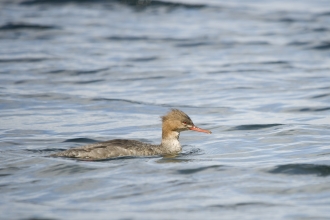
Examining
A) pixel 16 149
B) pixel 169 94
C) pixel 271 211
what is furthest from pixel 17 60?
pixel 271 211

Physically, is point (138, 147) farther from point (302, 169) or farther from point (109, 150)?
point (302, 169)

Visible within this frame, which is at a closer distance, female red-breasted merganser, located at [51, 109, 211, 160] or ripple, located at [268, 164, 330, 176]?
ripple, located at [268, 164, 330, 176]

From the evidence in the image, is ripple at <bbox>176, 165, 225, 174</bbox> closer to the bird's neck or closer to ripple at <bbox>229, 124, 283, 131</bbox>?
the bird's neck

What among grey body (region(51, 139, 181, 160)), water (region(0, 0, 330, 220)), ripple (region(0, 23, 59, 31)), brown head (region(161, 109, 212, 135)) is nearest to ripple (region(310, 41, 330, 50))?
water (region(0, 0, 330, 220))

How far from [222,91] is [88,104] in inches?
147

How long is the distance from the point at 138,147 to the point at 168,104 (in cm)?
542

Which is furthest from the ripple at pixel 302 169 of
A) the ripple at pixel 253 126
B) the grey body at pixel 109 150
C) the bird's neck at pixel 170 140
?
the ripple at pixel 253 126

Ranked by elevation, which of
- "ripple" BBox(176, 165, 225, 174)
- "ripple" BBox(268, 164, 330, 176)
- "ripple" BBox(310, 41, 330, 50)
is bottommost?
"ripple" BBox(176, 165, 225, 174)

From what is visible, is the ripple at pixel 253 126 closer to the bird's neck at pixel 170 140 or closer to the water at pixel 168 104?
the water at pixel 168 104

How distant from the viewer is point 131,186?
11.9 m

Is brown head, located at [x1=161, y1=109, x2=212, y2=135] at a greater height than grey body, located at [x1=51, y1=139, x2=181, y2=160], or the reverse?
brown head, located at [x1=161, y1=109, x2=212, y2=135]

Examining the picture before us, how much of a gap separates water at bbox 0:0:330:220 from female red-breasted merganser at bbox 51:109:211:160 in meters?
0.17

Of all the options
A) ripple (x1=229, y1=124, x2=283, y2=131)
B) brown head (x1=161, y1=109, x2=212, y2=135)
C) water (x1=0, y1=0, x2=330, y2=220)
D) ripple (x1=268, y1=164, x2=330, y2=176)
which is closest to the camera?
water (x1=0, y1=0, x2=330, y2=220)

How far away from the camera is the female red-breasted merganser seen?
13164mm
